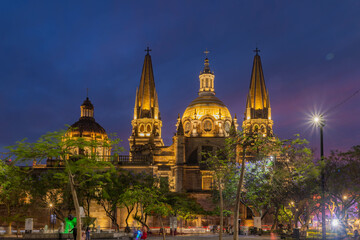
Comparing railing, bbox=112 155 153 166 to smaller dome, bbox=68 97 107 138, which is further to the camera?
smaller dome, bbox=68 97 107 138

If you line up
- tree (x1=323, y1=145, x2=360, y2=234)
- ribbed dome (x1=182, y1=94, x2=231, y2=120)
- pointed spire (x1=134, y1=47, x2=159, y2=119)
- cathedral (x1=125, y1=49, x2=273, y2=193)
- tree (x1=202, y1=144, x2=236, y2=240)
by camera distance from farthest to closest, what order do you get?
ribbed dome (x1=182, y1=94, x2=231, y2=120)
pointed spire (x1=134, y1=47, x2=159, y2=119)
cathedral (x1=125, y1=49, x2=273, y2=193)
tree (x1=323, y1=145, x2=360, y2=234)
tree (x1=202, y1=144, x2=236, y2=240)

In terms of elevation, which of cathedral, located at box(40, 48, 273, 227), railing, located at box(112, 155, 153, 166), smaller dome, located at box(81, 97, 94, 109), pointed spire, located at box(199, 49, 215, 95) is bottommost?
railing, located at box(112, 155, 153, 166)

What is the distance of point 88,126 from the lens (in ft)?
320

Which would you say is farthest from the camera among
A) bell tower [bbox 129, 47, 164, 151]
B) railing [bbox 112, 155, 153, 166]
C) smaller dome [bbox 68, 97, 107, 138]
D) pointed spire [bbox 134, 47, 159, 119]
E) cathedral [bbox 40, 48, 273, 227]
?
smaller dome [bbox 68, 97, 107, 138]

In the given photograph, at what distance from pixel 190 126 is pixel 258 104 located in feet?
49.7

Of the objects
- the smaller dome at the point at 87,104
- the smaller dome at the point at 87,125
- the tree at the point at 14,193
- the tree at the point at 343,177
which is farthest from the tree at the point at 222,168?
the smaller dome at the point at 87,104

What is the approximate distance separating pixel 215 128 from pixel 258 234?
46474 mm

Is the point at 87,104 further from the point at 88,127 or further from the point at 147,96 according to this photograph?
the point at 147,96

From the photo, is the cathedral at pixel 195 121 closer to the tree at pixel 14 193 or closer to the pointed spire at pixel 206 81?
the pointed spire at pixel 206 81

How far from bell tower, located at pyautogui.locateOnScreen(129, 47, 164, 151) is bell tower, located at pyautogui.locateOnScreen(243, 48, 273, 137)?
19.0m

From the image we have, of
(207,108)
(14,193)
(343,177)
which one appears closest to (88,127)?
(207,108)

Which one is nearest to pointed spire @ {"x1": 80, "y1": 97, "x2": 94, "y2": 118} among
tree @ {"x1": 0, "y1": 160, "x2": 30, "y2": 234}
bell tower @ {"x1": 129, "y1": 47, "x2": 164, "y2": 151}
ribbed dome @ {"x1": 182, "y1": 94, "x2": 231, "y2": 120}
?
bell tower @ {"x1": 129, "y1": 47, "x2": 164, "y2": 151}

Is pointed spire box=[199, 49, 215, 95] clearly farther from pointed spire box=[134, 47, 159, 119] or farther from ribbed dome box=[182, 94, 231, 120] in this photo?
pointed spire box=[134, 47, 159, 119]

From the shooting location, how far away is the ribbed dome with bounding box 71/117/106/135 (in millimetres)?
96125
